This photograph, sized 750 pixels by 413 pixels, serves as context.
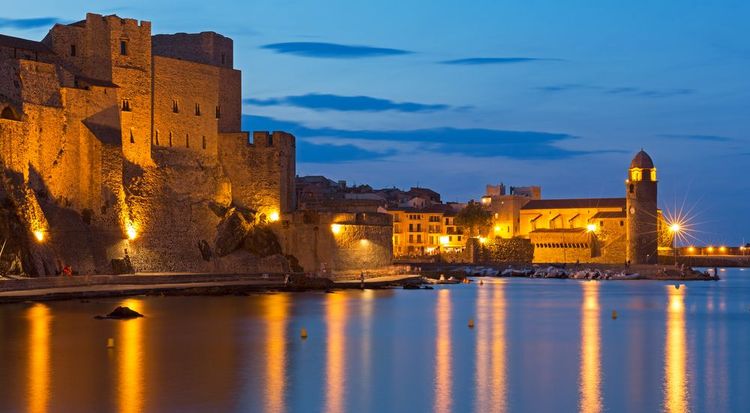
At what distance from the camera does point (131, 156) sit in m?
38.5

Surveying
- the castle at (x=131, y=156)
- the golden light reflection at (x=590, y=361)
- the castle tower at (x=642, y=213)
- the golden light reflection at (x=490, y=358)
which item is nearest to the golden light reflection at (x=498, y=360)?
the golden light reflection at (x=490, y=358)

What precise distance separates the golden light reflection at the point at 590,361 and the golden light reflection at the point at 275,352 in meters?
4.32

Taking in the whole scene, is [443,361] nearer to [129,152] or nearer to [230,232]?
[129,152]

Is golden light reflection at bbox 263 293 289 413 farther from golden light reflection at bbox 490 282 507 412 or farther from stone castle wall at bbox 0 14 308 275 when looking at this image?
stone castle wall at bbox 0 14 308 275

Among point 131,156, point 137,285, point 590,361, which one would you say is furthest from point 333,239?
point 590,361

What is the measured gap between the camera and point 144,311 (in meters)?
29.0

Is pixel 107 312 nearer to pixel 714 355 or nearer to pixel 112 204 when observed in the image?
pixel 112 204

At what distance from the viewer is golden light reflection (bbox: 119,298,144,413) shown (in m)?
15.2

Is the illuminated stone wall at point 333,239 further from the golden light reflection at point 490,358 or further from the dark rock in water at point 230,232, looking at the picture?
the golden light reflection at point 490,358

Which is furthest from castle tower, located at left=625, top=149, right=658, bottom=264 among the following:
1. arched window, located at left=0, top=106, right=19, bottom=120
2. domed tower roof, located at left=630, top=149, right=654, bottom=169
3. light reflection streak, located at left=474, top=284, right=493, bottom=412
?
arched window, located at left=0, top=106, right=19, bottom=120

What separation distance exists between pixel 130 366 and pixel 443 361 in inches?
228

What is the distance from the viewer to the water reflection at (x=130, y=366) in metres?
15.2

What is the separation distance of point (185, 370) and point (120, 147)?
19.5 meters

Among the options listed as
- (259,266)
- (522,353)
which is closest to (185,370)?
(522,353)
